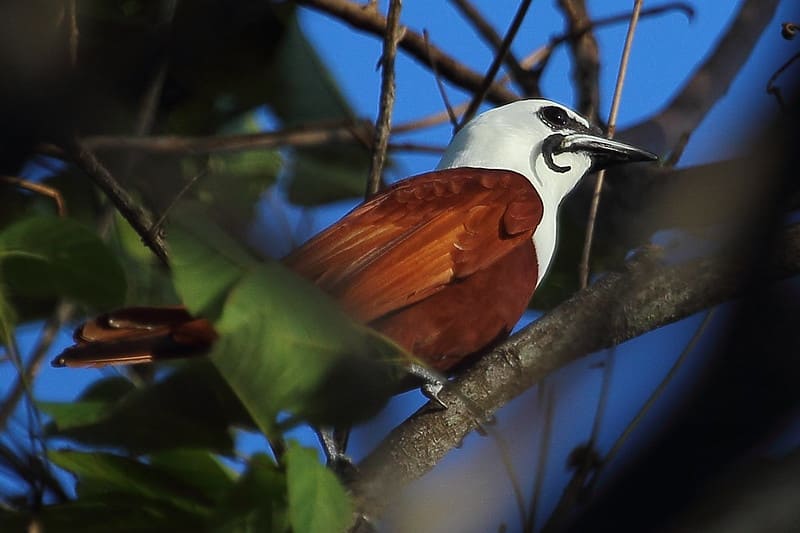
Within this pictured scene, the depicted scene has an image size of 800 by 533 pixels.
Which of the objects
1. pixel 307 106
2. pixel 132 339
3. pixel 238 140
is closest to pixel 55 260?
pixel 132 339

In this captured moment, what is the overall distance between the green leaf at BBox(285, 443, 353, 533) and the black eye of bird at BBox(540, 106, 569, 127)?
233 cm

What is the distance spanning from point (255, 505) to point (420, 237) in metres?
1.55

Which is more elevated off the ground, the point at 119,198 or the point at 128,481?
the point at 119,198

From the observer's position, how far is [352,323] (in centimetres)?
127

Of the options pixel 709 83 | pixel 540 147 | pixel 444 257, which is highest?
pixel 709 83

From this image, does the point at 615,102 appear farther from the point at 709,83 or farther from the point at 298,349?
the point at 298,349

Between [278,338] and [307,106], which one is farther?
[307,106]

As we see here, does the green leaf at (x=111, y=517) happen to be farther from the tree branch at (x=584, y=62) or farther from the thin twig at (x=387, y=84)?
the tree branch at (x=584, y=62)

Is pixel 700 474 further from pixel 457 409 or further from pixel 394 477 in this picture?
pixel 457 409

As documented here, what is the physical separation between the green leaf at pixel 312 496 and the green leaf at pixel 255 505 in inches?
2.6

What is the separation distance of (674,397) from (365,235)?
2186 mm

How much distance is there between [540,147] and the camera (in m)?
3.44

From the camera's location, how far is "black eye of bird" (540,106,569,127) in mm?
3504

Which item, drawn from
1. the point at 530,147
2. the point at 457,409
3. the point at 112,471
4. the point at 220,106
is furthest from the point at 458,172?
the point at 112,471
